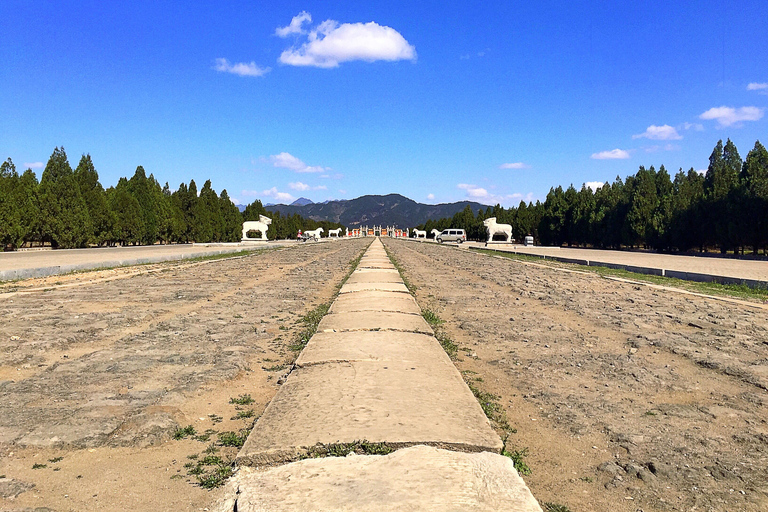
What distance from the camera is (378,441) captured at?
8.95ft

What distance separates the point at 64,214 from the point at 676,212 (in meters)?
39.8

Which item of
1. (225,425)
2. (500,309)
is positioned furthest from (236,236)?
(225,425)

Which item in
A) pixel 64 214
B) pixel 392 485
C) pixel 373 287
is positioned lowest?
pixel 392 485

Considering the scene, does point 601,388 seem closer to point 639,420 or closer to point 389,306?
point 639,420

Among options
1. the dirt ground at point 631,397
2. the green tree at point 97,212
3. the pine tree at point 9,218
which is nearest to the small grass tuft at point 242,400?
the dirt ground at point 631,397

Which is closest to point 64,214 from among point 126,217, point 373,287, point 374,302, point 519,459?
point 126,217

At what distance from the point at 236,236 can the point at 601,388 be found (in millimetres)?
56486

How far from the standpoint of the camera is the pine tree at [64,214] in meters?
31.1

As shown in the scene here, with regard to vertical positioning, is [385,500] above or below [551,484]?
above

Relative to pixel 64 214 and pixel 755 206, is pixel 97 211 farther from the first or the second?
pixel 755 206

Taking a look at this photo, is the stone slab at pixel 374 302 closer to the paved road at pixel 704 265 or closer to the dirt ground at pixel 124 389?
the dirt ground at pixel 124 389

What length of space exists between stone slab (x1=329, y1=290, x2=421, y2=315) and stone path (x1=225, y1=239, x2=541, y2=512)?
8.33ft

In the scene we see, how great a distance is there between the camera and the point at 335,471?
2.42 meters

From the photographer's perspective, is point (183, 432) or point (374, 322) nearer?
point (183, 432)
